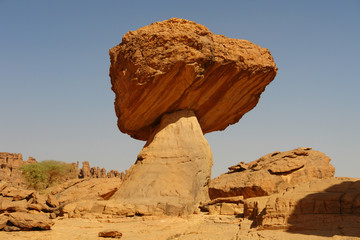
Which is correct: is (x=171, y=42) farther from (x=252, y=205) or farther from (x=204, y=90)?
(x=252, y=205)

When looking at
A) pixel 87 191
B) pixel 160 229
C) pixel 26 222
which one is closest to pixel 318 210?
pixel 160 229

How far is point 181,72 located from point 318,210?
22.7 feet

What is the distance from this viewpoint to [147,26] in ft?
40.4

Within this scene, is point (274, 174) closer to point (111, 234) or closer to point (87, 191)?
point (111, 234)

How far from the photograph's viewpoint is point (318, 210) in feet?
21.1

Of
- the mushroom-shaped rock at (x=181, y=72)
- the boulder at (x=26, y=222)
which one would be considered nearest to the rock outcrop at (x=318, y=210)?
the boulder at (x=26, y=222)

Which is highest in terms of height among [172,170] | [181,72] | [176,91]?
[181,72]

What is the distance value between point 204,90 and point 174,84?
1.32m

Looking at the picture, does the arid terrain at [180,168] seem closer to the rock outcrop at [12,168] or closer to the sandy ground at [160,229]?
the sandy ground at [160,229]

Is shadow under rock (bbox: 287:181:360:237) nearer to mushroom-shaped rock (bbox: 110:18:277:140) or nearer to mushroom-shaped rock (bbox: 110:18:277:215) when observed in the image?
mushroom-shaped rock (bbox: 110:18:277:215)

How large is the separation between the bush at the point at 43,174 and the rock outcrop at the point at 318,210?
31719mm

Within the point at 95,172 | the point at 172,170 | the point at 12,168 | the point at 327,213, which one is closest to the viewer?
the point at 327,213

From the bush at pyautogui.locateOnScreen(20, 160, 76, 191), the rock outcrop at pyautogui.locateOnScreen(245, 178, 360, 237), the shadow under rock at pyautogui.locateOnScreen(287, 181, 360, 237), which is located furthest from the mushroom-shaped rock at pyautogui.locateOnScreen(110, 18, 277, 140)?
the bush at pyautogui.locateOnScreen(20, 160, 76, 191)

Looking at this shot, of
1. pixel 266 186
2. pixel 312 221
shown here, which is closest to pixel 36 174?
pixel 266 186
